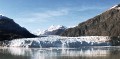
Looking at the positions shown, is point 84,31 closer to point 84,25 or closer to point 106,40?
point 84,25

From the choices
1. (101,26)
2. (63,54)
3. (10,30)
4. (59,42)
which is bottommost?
(63,54)

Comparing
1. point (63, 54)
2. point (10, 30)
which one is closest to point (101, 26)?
point (10, 30)

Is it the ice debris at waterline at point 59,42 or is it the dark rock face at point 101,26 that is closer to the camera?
the ice debris at waterline at point 59,42

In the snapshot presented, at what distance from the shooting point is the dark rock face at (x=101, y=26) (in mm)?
171750

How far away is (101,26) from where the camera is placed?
180m

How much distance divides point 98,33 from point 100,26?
5.36 m

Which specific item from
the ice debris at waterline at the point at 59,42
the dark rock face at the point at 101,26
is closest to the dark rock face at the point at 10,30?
the dark rock face at the point at 101,26

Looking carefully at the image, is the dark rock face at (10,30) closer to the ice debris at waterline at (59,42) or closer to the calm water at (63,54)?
the ice debris at waterline at (59,42)

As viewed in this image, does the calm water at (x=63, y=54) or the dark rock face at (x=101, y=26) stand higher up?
the dark rock face at (x=101, y=26)

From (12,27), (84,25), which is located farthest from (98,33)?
(12,27)

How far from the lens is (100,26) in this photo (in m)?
182

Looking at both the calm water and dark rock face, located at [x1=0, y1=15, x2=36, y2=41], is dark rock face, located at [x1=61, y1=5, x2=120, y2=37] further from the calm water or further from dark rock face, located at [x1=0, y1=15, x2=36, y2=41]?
the calm water

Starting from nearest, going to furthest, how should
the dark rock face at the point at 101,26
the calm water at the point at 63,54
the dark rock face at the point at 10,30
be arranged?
the calm water at the point at 63,54 → the dark rock face at the point at 10,30 → the dark rock face at the point at 101,26

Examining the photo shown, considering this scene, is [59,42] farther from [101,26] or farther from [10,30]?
[101,26]
